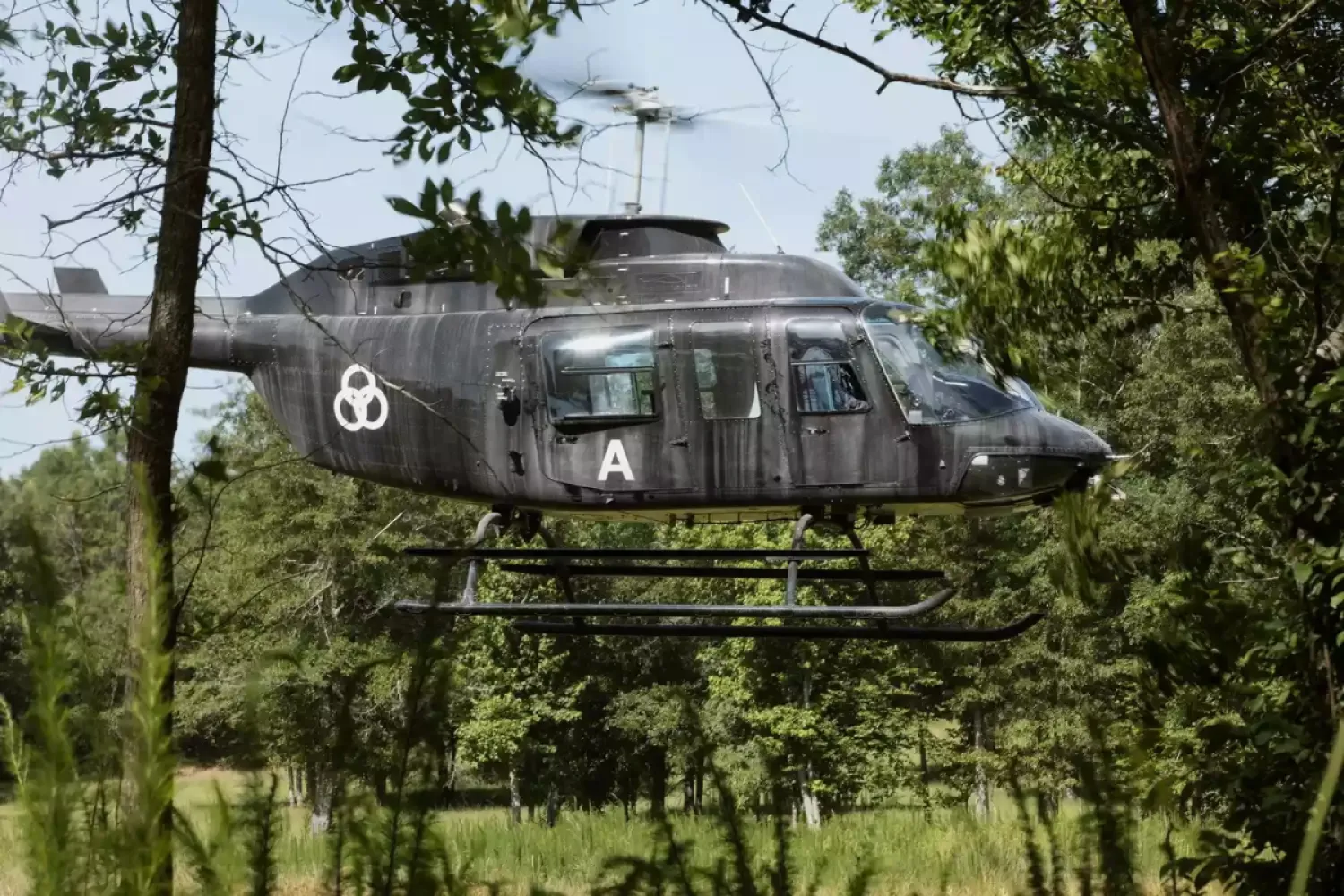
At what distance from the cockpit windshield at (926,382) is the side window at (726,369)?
67 cm

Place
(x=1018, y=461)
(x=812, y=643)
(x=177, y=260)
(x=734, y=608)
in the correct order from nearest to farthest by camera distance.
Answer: (x=177, y=260)
(x=734, y=608)
(x=1018, y=461)
(x=812, y=643)

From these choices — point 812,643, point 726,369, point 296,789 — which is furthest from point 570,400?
point 812,643

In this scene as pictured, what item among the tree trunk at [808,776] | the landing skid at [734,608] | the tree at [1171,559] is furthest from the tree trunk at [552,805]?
the tree at [1171,559]

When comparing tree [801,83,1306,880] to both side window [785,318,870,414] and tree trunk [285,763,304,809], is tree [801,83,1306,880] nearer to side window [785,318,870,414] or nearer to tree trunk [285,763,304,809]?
tree trunk [285,763,304,809]

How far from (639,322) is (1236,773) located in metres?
4.96

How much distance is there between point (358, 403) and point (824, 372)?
9.24 ft

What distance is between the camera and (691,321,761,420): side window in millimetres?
7660

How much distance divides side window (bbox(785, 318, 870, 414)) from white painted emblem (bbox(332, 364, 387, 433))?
2479mm

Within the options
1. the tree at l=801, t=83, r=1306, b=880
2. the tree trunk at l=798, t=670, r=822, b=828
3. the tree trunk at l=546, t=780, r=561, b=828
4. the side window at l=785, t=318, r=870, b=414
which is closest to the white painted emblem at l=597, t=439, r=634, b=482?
the side window at l=785, t=318, r=870, b=414

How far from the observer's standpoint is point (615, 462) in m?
7.80

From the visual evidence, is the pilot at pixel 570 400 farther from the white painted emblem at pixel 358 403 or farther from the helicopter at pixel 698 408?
the white painted emblem at pixel 358 403

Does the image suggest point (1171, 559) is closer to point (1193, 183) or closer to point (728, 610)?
point (1193, 183)

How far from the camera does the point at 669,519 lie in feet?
26.8

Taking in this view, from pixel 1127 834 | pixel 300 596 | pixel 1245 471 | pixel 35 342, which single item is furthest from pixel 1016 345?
pixel 300 596
